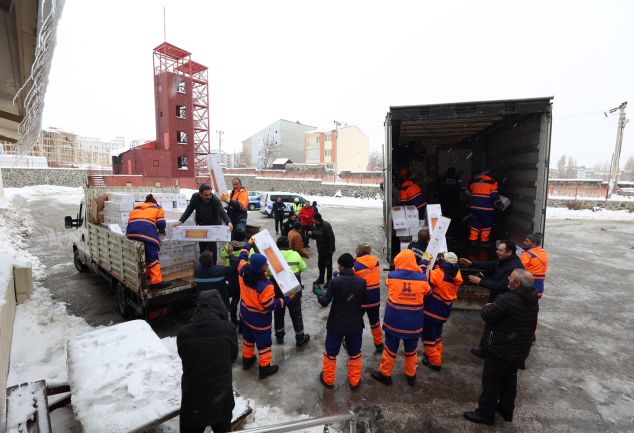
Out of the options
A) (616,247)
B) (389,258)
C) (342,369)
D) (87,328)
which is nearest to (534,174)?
(389,258)

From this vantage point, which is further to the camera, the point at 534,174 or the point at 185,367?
the point at 534,174

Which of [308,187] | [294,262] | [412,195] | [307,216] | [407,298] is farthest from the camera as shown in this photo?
[308,187]

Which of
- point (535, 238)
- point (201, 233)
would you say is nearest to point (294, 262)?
point (201, 233)

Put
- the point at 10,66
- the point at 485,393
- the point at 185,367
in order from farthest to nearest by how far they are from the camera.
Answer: the point at 485,393
the point at 10,66
the point at 185,367

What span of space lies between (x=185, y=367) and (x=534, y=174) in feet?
20.2

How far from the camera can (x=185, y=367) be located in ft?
7.66

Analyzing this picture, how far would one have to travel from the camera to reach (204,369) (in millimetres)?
2326

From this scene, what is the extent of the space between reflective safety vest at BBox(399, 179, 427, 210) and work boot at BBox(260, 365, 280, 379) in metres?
4.86

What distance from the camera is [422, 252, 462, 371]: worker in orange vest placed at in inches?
152

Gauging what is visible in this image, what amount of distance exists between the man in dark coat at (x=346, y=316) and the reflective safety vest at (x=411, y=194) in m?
4.18

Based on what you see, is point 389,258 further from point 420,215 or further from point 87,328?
point 87,328

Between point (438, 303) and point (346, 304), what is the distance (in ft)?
4.06

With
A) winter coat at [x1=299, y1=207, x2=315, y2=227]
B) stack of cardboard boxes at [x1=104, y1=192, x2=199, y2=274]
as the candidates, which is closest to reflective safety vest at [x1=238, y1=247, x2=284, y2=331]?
stack of cardboard boxes at [x1=104, y1=192, x2=199, y2=274]

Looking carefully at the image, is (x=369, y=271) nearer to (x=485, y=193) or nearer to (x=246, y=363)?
(x=246, y=363)
